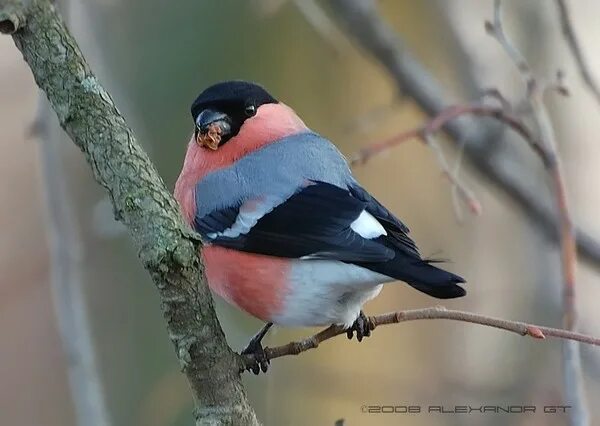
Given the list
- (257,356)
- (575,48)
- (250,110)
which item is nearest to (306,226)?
(257,356)

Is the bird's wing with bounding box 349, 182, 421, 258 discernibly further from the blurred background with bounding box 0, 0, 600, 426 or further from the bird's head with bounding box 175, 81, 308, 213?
the blurred background with bounding box 0, 0, 600, 426

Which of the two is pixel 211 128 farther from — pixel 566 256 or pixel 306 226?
pixel 566 256

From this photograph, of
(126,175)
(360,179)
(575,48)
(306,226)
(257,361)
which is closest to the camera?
(126,175)

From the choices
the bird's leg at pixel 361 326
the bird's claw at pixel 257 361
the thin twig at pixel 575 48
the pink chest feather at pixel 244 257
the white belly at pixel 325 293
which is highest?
the thin twig at pixel 575 48

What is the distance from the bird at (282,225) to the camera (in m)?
0.91

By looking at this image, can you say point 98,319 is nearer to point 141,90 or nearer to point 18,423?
point 18,423

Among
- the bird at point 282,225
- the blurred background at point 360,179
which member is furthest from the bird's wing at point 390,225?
the blurred background at point 360,179

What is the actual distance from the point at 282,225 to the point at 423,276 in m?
0.23

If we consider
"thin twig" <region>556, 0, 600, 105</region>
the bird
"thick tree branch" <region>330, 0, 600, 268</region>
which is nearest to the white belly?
the bird

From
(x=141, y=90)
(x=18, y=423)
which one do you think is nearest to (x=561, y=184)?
(x=141, y=90)

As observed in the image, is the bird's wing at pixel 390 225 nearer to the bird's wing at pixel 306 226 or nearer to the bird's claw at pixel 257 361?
the bird's wing at pixel 306 226

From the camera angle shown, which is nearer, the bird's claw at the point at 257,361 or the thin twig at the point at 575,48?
the bird's claw at the point at 257,361

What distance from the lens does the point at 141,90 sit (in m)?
1.71

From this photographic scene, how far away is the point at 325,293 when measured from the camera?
3.07 feet
